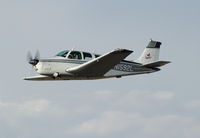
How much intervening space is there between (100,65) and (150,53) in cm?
770

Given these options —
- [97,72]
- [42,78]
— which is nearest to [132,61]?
[97,72]

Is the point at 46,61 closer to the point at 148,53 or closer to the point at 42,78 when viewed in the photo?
the point at 42,78

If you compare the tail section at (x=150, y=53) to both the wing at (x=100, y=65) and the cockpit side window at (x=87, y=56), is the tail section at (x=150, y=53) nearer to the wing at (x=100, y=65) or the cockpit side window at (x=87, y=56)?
the wing at (x=100, y=65)

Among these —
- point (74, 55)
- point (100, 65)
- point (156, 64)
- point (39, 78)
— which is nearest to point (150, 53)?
point (156, 64)

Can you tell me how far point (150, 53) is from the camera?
34781mm

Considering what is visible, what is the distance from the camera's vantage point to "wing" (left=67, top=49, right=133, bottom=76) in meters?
27.0

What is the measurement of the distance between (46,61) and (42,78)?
324 centimetres

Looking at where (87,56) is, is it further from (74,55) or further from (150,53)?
(150,53)

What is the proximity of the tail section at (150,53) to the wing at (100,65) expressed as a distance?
5672 mm

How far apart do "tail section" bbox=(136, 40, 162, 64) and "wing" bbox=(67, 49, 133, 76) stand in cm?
567

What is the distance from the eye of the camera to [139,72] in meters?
32.2

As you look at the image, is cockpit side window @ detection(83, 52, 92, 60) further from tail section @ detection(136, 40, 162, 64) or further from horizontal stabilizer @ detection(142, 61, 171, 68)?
tail section @ detection(136, 40, 162, 64)

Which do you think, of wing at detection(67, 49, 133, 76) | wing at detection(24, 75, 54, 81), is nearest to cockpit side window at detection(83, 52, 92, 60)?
wing at detection(67, 49, 133, 76)

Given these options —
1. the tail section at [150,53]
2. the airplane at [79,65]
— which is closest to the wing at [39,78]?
the airplane at [79,65]
